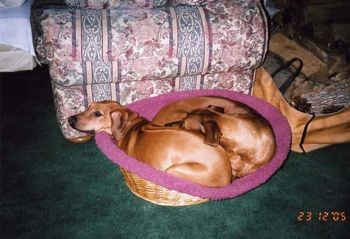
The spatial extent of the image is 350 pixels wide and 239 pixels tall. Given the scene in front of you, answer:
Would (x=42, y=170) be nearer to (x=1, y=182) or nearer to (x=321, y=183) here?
(x=1, y=182)

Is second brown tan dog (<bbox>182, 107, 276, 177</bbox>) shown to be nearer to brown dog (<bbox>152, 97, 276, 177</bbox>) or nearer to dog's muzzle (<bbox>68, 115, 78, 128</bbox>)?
brown dog (<bbox>152, 97, 276, 177</bbox>)

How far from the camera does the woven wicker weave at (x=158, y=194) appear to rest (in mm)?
1895

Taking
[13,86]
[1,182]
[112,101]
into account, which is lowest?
[1,182]

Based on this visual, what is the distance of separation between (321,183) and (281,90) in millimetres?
755

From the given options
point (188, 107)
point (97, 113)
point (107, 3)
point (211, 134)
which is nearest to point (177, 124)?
point (188, 107)

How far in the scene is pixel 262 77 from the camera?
2.65 metres

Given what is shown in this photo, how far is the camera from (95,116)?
218 cm

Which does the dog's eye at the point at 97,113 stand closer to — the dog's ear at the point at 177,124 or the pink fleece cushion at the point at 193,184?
the pink fleece cushion at the point at 193,184

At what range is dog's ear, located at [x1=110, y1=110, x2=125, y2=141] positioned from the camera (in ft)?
6.99

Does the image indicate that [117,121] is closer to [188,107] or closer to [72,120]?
[72,120]

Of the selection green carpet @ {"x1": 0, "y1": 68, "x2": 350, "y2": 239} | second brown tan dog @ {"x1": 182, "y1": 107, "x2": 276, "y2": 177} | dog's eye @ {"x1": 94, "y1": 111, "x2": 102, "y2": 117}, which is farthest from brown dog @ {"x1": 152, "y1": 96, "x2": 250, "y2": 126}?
green carpet @ {"x1": 0, "y1": 68, "x2": 350, "y2": 239}

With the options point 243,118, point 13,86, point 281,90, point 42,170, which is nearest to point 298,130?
point 281,90

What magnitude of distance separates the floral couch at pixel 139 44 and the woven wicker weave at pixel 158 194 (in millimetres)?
674
